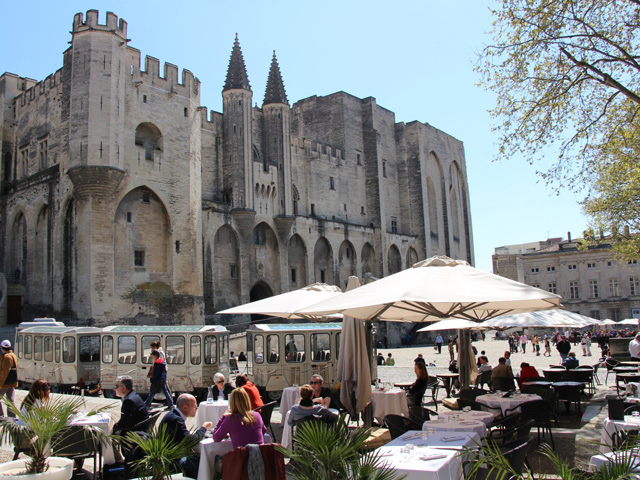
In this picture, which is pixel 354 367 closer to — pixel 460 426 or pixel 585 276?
pixel 460 426

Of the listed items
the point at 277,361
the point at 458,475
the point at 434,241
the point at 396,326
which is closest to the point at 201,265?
the point at 277,361

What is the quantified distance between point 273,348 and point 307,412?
818 cm

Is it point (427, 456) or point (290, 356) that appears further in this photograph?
point (290, 356)

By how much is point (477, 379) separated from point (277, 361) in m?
4.79

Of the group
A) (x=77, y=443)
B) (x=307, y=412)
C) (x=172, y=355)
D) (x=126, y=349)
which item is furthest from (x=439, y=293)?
(x=126, y=349)

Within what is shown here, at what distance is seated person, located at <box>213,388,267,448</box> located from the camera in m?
5.20

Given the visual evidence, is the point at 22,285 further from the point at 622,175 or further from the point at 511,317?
the point at 622,175

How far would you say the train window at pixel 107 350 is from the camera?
50.0 feet

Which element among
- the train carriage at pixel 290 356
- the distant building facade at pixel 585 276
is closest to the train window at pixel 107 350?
→ the train carriage at pixel 290 356

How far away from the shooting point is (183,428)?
5.36 meters

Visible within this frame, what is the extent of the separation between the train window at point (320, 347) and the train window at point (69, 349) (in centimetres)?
676

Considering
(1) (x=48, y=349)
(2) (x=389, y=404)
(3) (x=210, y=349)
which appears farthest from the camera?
(1) (x=48, y=349)

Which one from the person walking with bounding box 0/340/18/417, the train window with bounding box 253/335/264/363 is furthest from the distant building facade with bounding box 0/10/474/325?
the person walking with bounding box 0/340/18/417

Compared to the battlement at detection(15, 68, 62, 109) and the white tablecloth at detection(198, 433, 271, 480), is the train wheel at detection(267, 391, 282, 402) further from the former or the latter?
the battlement at detection(15, 68, 62, 109)
